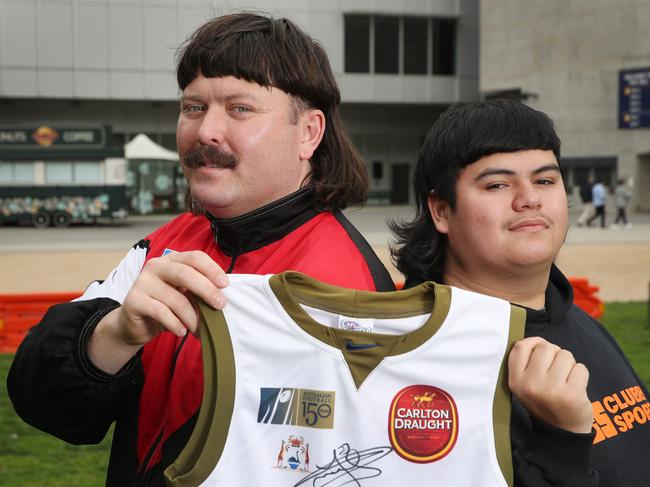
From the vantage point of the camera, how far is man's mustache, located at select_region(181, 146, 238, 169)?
1.95 metres

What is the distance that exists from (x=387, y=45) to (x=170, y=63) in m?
11.4

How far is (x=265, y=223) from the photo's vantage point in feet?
6.62

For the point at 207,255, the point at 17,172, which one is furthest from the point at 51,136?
the point at 207,255

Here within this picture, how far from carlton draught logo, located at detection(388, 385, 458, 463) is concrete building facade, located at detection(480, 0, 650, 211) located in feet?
93.9

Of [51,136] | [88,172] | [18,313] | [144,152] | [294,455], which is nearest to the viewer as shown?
[294,455]

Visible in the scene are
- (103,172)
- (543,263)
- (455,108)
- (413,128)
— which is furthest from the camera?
(413,128)

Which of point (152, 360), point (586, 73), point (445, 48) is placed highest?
point (445, 48)

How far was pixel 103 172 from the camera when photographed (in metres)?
25.1

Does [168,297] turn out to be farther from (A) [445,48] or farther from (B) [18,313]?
(A) [445,48]

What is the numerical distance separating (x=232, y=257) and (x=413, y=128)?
1520 inches

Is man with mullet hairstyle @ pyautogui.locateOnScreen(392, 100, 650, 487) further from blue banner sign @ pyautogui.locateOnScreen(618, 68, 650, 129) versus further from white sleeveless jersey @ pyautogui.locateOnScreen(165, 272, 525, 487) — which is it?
blue banner sign @ pyautogui.locateOnScreen(618, 68, 650, 129)

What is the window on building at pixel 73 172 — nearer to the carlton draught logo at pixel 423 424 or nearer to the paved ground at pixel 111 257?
the paved ground at pixel 111 257

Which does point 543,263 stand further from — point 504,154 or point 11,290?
point 11,290

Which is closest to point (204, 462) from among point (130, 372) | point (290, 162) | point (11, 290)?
point (130, 372)
